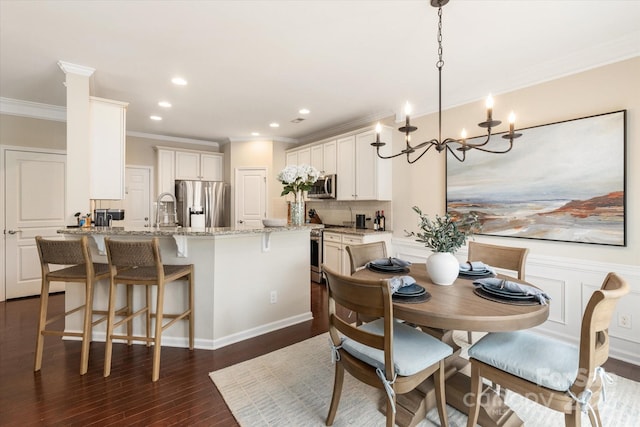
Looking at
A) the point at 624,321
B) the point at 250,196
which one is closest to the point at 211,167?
→ the point at 250,196

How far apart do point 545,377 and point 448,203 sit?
2.56m

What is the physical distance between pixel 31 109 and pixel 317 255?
4588 mm

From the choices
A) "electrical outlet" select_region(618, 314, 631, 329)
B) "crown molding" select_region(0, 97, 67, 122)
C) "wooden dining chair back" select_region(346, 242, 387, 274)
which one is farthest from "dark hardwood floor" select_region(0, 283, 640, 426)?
"crown molding" select_region(0, 97, 67, 122)

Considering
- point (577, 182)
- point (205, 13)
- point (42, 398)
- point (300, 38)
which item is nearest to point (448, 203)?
point (577, 182)

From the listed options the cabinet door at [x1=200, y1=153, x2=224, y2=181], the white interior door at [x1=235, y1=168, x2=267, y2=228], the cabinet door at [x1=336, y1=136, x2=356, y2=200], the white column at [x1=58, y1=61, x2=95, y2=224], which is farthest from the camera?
the cabinet door at [x1=200, y1=153, x2=224, y2=181]

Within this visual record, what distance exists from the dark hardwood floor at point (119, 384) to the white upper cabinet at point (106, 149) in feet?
4.97

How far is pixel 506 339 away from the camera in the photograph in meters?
1.68

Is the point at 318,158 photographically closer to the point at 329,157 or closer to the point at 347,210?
the point at 329,157

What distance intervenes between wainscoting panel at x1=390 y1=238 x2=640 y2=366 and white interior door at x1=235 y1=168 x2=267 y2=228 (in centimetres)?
458

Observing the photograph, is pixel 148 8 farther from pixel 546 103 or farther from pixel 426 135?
pixel 546 103

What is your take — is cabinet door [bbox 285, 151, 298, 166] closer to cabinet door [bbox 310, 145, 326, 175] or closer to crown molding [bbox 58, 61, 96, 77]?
cabinet door [bbox 310, 145, 326, 175]

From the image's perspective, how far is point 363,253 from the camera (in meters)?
2.70

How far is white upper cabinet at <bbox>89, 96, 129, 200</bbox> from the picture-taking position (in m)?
3.09

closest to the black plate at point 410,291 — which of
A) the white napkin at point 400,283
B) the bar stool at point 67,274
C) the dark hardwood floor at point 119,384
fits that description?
the white napkin at point 400,283
